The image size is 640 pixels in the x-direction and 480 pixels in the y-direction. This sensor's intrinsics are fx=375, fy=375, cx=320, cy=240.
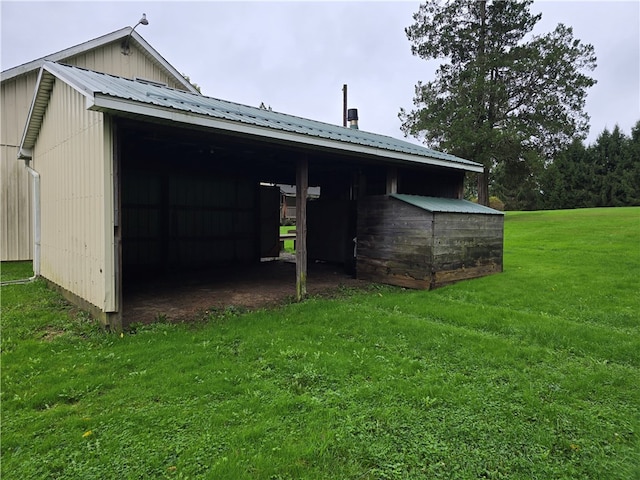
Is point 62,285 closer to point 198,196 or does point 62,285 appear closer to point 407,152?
point 198,196

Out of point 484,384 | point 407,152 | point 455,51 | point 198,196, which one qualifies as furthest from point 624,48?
point 484,384

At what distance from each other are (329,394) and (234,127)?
10.0 ft

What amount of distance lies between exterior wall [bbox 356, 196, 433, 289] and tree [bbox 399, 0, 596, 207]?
36.7 ft

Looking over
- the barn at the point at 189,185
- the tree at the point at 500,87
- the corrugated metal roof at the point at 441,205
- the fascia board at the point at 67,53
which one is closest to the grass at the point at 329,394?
the barn at the point at 189,185

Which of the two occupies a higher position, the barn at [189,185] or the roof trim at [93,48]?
the roof trim at [93,48]

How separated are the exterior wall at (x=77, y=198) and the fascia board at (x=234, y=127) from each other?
492 mm

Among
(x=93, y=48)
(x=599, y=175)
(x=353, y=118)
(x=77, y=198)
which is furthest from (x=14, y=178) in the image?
(x=599, y=175)

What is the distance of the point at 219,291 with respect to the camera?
6352 mm

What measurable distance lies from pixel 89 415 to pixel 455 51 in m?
21.1

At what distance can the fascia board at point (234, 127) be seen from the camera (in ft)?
11.4

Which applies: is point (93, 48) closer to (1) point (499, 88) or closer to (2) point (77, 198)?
(2) point (77, 198)

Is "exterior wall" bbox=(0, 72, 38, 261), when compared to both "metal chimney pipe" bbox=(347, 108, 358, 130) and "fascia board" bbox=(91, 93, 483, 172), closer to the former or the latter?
"fascia board" bbox=(91, 93, 483, 172)

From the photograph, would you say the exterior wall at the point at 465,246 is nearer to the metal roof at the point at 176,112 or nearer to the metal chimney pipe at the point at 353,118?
the metal roof at the point at 176,112

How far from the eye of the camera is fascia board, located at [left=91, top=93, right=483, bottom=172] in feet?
11.4
